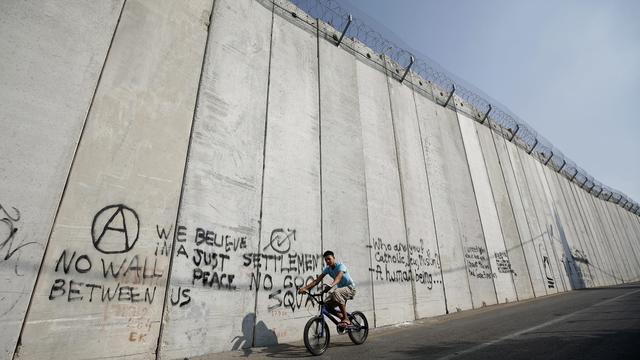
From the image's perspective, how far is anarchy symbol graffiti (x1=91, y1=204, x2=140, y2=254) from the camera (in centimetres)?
464

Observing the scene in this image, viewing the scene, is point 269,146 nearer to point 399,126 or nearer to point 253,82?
point 253,82

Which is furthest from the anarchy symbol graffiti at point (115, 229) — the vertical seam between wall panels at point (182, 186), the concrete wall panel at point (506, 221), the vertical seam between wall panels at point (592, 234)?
the vertical seam between wall panels at point (592, 234)

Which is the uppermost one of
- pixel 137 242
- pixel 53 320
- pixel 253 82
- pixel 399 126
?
pixel 399 126

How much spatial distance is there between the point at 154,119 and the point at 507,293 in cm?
1428

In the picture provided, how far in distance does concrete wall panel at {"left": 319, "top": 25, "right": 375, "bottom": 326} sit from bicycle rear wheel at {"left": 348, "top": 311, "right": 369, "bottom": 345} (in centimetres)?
155

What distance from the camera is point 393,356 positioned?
445 centimetres

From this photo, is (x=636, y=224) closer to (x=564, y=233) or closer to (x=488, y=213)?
(x=564, y=233)

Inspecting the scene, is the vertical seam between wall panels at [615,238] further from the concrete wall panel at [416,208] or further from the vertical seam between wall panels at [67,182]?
the vertical seam between wall panels at [67,182]

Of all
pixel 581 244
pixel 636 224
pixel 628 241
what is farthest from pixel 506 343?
pixel 636 224

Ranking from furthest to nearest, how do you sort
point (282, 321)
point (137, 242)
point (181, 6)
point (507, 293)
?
point (507, 293) < point (181, 6) < point (282, 321) < point (137, 242)

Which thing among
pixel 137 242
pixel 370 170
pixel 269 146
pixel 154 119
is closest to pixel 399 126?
pixel 370 170

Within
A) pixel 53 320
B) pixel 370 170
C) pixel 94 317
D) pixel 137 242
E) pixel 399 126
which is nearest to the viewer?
pixel 53 320

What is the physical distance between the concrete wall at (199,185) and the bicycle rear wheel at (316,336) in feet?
4.55

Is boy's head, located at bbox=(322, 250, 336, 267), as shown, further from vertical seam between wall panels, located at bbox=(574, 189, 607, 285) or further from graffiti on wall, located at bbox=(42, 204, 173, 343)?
vertical seam between wall panels, located at bbox=(574, 189, 607, 285)
